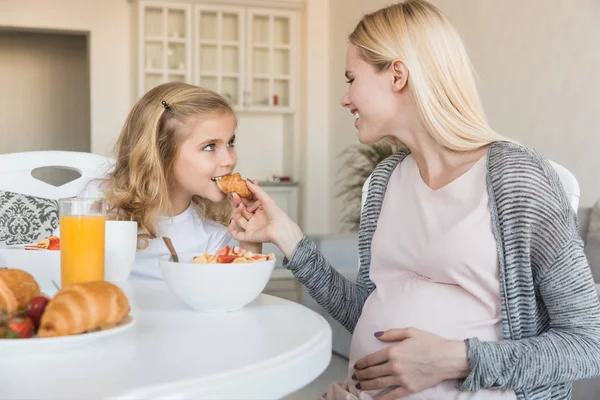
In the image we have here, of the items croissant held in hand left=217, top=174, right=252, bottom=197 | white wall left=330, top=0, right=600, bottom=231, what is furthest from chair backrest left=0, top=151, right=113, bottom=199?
white wall left=330, top=0, right=600, bottom=231

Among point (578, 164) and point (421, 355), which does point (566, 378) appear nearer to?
point (421, 355)

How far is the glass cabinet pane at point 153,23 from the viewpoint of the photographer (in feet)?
21.1

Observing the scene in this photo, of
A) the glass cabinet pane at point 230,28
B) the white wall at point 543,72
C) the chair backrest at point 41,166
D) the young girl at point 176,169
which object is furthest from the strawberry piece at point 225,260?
the glass cabinet pane at point 230,28

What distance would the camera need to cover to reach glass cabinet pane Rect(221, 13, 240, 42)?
668 cm

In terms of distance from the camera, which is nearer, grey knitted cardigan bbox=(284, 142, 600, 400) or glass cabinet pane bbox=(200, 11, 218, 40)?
grey knitted cardigan bbox=(284, 142, 600, 400)

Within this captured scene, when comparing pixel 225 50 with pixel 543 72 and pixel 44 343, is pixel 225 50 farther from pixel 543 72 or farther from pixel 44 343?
pixel 44 343

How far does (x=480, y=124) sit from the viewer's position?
1.39 metres

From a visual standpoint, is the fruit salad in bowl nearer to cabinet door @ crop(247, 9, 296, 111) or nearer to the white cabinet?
the white cabinet

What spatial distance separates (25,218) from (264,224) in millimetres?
740

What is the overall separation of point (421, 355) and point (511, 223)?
0.26 meters

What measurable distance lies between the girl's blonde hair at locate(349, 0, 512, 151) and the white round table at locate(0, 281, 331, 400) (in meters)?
0.50

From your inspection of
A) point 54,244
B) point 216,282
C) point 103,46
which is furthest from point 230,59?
point 216,282

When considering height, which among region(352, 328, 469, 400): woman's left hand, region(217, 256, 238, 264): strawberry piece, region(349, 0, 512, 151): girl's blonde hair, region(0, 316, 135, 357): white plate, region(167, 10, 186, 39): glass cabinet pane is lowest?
region(352, 328, 469, 400): woman's left hand

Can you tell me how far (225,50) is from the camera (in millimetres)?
6707
